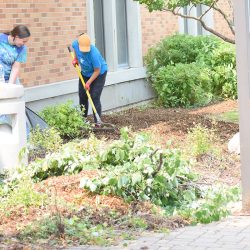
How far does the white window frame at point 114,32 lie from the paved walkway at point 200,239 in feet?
30.4

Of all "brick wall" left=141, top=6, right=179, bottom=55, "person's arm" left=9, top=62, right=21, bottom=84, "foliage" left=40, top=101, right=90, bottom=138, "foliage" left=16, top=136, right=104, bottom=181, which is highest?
"brick wall" left=141, top=6, right=179, bottom=55

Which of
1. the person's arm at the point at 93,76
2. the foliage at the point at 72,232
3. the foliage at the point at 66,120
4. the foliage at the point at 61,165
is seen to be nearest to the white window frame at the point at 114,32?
the person's arm at the point at 93,76

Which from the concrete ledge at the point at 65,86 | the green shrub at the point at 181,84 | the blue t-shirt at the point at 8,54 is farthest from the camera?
the green shrub at the point at 181,84

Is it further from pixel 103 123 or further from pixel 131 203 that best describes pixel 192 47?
pixel 131 203

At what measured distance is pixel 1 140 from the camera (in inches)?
384

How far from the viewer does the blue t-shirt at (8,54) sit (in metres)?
12.0

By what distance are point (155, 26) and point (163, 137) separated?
6.78 m

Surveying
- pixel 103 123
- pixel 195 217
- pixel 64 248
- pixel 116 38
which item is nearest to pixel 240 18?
pixel 195 217

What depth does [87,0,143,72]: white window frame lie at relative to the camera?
1739 centimetres

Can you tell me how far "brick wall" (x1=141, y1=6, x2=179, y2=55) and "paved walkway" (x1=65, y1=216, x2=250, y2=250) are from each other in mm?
11310

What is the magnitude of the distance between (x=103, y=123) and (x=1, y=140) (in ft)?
14.1

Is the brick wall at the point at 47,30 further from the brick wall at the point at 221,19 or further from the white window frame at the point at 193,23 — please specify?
the brick wall at the point at 221,19

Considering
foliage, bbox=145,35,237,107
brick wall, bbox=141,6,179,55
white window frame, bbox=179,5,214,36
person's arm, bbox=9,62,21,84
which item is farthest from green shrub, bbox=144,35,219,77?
person's arm, bbox=9,62,21,84

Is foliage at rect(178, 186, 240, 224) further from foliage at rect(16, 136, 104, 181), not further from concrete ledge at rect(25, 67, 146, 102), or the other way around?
concrete ledge at rect(25, 67, 146, 102)
